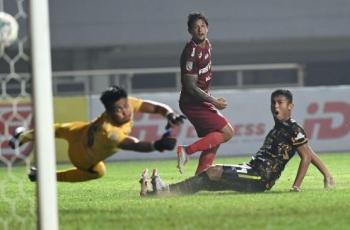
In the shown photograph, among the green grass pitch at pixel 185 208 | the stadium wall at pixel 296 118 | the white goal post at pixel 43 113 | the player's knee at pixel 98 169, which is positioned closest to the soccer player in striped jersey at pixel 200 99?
the green grass pitch at pixel 185 208

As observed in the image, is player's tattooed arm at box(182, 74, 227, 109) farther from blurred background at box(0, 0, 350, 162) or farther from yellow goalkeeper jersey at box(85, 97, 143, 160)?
blurred background at box(0, 0, 350, 162)

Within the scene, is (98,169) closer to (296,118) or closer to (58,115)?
(58,115)

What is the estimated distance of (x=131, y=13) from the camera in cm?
2973

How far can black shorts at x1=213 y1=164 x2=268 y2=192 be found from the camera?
10.8 m

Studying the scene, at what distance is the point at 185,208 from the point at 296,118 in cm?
1074

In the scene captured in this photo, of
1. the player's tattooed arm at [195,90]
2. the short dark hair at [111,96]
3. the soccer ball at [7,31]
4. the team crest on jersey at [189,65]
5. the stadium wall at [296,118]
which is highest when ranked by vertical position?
the soccer ball at [7,31]

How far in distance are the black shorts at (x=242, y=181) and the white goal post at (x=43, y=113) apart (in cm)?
405

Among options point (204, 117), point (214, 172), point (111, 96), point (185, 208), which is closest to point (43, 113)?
point (111, 96)

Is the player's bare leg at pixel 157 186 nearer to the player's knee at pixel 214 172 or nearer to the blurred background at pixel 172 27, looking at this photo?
the player's knee at pixel 214 172

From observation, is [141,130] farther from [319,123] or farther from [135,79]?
[135,79]

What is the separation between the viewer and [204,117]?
1215cm

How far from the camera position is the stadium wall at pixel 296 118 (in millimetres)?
19766

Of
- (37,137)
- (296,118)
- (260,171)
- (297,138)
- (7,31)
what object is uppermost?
(7,31)

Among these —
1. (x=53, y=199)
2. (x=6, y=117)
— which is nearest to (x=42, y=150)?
(x=53, y=199)
